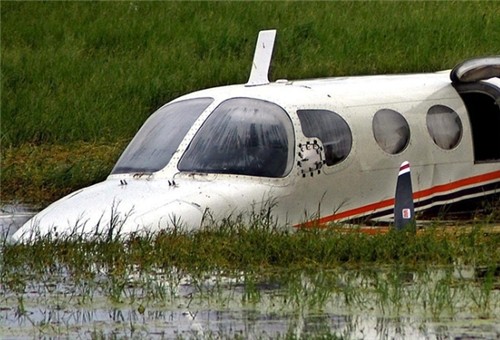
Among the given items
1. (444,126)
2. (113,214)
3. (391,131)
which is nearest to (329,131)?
(391,131)

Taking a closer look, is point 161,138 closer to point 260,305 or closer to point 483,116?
point 483,116

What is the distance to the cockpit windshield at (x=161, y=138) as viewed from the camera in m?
14.2

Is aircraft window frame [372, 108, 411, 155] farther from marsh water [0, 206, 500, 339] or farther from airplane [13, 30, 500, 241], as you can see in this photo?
marsh water [0, 206, 500, 339]

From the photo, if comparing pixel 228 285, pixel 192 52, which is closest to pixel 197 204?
pixel 228 285

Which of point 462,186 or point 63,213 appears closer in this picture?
point 63,213

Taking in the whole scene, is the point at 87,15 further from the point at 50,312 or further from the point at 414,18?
the point at 50,312

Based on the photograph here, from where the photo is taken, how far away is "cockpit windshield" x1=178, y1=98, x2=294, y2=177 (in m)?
13.9

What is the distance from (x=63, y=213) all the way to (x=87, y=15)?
15911 mm

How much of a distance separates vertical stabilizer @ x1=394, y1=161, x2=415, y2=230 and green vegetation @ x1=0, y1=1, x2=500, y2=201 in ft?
22.5

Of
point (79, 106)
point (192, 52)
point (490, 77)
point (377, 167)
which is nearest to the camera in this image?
point (377, 167)

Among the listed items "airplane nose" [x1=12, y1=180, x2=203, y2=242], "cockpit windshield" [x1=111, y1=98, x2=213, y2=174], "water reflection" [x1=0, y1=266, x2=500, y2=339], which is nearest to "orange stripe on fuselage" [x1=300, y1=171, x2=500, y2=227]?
"airplane nose" [x1=12, y1=180, x2=203, y2=242]

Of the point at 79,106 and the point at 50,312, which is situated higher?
the point at 79,106

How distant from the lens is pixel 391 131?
14836mm

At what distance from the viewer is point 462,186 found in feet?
50.2
